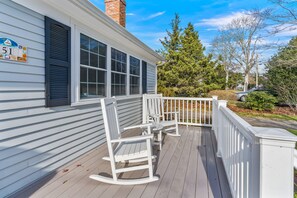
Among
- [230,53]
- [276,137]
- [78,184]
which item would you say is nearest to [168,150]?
[78,184]

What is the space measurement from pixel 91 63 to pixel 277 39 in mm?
6644

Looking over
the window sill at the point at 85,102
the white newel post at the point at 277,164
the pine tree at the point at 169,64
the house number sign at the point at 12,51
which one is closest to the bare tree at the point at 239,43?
the pine tree at the point at 169,64

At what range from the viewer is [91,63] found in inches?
141

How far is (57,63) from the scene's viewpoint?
8.76ft

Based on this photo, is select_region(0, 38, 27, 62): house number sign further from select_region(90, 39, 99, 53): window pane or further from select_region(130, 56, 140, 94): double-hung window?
select_region(130, 56, 140, 94): double-hung window

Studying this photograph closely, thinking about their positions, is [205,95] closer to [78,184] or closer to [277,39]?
[277,39]

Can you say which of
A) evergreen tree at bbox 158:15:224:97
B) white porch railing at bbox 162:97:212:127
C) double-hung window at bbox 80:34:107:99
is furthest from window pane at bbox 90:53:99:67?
evergreen tree at bbox 158:15:224:97

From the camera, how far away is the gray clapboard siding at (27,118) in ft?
6.57

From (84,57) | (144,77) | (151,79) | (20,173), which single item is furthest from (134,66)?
(20,173)

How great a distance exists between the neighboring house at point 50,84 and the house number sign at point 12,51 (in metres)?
0.01

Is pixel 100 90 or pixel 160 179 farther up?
pixel 100 90

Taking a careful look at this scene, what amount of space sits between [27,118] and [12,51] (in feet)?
2.68

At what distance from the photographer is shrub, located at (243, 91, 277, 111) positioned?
9.62 m

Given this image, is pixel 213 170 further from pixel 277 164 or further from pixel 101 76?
pixel 101 76
